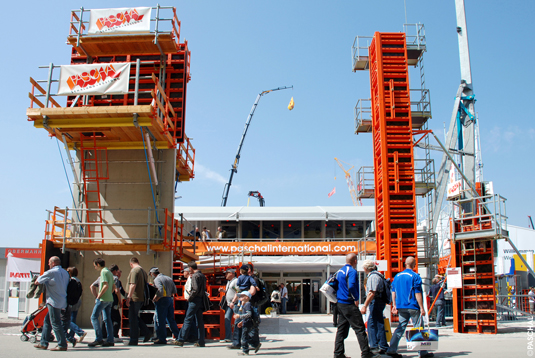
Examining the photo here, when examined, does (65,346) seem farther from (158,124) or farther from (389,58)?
(389,58)

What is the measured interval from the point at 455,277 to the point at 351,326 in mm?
7154

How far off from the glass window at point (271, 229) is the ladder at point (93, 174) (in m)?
17.4

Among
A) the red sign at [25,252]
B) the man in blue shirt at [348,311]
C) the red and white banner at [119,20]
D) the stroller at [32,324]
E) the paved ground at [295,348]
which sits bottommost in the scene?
the paved ground at [295,348]

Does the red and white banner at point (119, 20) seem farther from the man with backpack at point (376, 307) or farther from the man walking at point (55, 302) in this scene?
the man with backpack at point (376, 307)

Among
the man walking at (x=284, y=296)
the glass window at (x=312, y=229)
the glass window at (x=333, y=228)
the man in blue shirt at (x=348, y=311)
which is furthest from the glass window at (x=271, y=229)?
the man in blue shirt at (x=348, y=311)

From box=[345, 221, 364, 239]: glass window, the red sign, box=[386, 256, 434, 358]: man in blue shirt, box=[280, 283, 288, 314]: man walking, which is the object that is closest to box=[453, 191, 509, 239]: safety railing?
box=[386, 256, 434, 358]: man in blue shirt

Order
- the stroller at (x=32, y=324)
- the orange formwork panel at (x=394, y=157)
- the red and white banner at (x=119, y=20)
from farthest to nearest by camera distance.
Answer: the orange formwork panel at (x=394, y=157) → the red and white banner at (x=119, y=20) → the stroller at (x=32, y=324)

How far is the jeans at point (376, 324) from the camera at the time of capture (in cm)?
828

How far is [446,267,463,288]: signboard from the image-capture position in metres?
13.5

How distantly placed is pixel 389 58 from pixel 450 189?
5.73 meters

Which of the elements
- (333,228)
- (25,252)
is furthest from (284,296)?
(25,252)

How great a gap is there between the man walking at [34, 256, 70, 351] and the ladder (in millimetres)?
5619

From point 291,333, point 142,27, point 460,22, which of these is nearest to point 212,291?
point 291,333

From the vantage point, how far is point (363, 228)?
31.6 m
